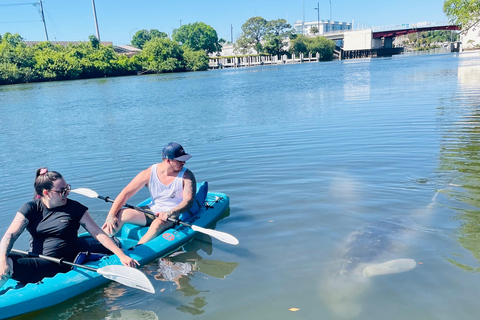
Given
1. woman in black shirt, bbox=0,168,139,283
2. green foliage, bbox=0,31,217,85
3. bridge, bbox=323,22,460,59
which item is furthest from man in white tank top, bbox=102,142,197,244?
bridge, bbox=323,22,460,59

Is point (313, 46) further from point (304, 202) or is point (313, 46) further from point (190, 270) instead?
point (190, 270)

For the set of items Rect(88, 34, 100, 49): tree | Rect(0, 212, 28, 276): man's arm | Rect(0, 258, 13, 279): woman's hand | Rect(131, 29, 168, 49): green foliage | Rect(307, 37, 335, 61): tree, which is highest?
Rect(131, 29, 168, 49): green foliage

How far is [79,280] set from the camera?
508cm

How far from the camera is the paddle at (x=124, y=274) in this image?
478 centimetres

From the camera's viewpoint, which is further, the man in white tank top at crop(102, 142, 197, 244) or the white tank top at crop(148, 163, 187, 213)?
the white tank top at crop(148, 163, 187, 213)

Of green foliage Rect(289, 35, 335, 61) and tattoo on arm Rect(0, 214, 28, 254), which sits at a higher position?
green foliage Rect(289, 35, 335, 61)

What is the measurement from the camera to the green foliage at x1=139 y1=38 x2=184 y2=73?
8238 centimetres

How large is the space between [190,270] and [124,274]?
45.4 inches

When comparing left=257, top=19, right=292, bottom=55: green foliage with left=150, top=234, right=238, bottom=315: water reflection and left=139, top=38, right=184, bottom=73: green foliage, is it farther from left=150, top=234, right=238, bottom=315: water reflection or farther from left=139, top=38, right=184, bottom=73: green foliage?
left=150, top=234, right=238, bottom=315: water reflection

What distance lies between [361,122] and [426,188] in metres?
7.53

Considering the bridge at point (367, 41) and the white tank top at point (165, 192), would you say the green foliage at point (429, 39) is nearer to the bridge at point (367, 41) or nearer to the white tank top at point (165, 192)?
the bridge at point (367, 41)

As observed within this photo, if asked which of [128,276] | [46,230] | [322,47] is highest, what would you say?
[322,47]

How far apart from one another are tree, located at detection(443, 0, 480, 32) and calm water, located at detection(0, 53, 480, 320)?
25.2 feet

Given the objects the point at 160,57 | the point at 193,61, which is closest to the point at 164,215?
the point at 160,57
